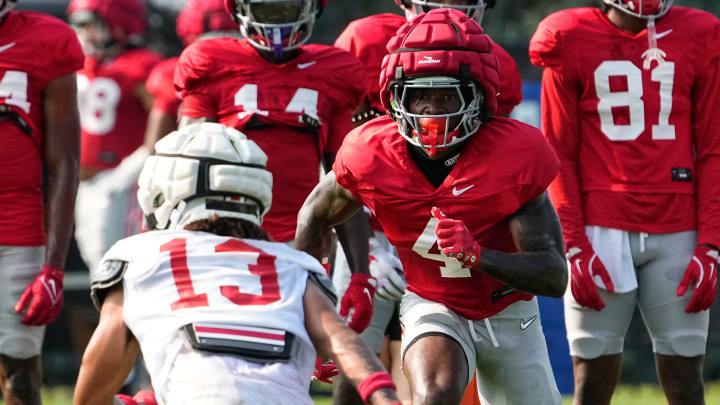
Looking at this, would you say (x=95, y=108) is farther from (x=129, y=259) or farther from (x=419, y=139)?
(x=129, y=259)

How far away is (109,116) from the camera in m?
8.37

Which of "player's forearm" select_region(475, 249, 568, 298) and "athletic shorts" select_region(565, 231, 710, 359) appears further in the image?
"athletic shorts" select_region(565, 231, 710, 359)

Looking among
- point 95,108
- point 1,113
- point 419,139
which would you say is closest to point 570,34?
point 419,139

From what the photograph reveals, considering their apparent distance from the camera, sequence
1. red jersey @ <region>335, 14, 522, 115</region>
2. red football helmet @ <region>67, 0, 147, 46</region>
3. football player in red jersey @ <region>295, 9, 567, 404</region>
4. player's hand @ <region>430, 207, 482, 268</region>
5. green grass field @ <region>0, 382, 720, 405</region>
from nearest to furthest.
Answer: player's hand @ <region>430, 207, 482, 268</region>, football player in red jersey @ <region>295, 9, 567, 404</region>, red jersey @ <region>335, 14, 522, 115</region>, green grass field @ <region>0, 382, 720, 405</region>, red football helmet @ <region>67, 0, 147, 46</region>

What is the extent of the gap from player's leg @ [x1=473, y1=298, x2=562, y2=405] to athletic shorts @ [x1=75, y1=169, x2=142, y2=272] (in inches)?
155

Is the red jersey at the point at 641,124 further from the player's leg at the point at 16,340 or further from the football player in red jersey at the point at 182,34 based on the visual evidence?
the football player in red jersey at the point at 182,34

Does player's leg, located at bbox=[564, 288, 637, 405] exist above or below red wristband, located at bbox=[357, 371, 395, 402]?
below

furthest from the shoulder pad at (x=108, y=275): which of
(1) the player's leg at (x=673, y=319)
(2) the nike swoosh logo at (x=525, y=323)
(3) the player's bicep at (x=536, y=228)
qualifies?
(1) the player's leg at (x=673, y=319)

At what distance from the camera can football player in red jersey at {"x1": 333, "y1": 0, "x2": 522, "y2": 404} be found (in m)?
5.63

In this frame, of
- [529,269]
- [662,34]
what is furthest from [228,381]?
[662,34]

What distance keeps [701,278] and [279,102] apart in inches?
71.2

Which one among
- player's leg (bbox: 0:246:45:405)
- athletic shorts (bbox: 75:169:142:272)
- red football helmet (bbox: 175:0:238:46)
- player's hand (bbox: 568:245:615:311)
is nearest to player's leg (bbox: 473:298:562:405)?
player's hand (bbox: 568:245:615:311)

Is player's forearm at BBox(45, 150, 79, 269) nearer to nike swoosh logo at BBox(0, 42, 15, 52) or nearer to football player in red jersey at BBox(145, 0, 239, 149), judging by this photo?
nike swoosh logo at BBox(0, 42, 15, 52)

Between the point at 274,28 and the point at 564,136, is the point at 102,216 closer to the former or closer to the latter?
the point at 274,28
